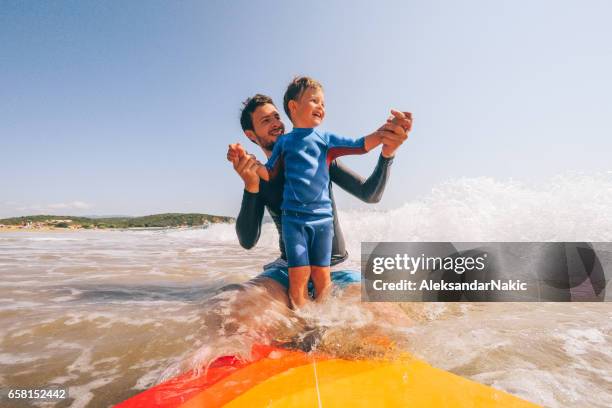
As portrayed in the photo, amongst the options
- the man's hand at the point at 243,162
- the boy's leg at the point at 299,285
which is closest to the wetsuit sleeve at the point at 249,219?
the man's hand at the point at 243,162

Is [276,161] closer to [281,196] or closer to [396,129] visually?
[281,196]

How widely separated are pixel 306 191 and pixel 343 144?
1.58 ft

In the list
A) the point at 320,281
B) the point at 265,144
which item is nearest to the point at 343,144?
the point at 265,144

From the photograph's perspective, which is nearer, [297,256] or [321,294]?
[297,256]

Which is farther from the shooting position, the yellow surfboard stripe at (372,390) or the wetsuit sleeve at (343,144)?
the wetsuit sleeve at (343,144)

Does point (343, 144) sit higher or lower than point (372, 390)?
higher

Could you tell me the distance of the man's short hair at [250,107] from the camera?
2645 millimetres

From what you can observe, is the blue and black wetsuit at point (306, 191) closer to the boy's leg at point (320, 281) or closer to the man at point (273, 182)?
the boy's leg at point (320, 281)

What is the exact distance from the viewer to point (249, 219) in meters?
2.28

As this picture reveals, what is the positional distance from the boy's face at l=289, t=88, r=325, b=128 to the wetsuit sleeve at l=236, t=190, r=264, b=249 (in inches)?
24.4

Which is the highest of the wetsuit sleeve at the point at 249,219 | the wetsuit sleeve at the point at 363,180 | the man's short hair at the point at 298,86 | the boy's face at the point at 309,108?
the man's short hair at the point at 298,86

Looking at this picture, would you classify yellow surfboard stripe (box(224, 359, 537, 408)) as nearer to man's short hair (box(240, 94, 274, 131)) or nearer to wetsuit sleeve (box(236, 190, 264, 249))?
wetsuit sleeve (box(236, 190, 264, 249))

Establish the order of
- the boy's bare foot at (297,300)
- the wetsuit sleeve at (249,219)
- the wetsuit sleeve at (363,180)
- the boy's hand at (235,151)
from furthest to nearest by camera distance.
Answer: the wetsuit sleeve at (363,180)
the wetsuit sleeve at (249,219)
the boy's bare foot at (297,300)
the boy's hand at (235,151)

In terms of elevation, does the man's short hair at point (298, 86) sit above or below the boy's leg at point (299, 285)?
above
